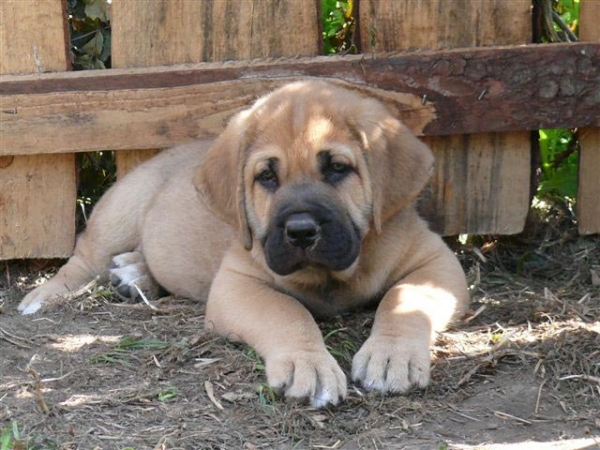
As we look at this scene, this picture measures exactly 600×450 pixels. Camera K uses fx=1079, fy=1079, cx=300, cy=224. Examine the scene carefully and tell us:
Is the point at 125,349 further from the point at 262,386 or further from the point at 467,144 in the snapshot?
the point at 467,144

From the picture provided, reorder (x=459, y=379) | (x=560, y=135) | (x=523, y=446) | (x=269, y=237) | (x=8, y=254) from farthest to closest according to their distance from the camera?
(x=560, y=135)
(x=8, y=254)
(x=269, y=237)
(x=459, y=379)
(x=523, y=446)

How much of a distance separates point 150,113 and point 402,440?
Result: 275cm

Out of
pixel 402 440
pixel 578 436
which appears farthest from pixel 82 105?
pixel 578 436

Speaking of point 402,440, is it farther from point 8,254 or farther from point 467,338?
point 8,254

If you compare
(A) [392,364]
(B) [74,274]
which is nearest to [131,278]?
(B) [74,274]

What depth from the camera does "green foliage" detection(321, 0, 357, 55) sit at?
655 centimetres

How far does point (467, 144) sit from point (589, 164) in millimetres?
701

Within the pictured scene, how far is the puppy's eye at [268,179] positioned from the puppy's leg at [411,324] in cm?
73

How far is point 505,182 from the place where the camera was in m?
6.19

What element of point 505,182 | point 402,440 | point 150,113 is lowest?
point 402,440

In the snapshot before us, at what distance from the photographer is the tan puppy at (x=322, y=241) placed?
175 inches

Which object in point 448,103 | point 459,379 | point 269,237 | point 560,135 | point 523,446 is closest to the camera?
point 523,446

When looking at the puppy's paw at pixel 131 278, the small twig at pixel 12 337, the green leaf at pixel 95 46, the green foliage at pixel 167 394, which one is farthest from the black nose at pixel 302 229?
the green leaf at pixel 95 46

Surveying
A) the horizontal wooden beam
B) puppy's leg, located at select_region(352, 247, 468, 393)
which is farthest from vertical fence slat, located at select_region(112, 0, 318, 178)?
puppy's leg, located at select_region(352, 247, 468, 393)
